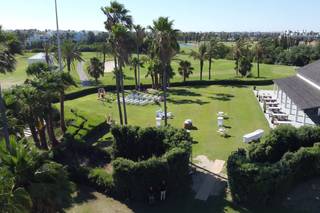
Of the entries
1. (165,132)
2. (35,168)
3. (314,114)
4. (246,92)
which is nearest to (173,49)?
(165,132)

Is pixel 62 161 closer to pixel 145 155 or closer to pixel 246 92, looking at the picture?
pixel 145 155

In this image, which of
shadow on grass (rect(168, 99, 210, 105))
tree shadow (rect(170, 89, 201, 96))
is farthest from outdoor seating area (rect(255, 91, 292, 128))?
tree shadow (rect(170, 89, 201, 96))

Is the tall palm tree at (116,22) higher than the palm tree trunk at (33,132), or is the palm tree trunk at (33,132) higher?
the tall palm tree at (116,22)

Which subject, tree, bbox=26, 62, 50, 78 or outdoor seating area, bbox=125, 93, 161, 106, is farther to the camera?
outdoor seating area, bbox=125, 93, 161, 106

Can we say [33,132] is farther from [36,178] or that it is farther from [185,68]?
[185,68]

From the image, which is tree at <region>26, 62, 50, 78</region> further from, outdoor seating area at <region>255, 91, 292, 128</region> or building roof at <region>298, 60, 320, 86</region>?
building roof at <region>298, 60, 320, 86</region>

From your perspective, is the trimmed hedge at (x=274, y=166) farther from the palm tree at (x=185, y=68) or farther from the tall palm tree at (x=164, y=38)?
the palm tree at (x=185, y=68)

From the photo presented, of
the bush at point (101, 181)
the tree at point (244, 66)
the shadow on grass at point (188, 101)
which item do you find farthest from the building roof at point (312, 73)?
the bush at point (101, 181)
